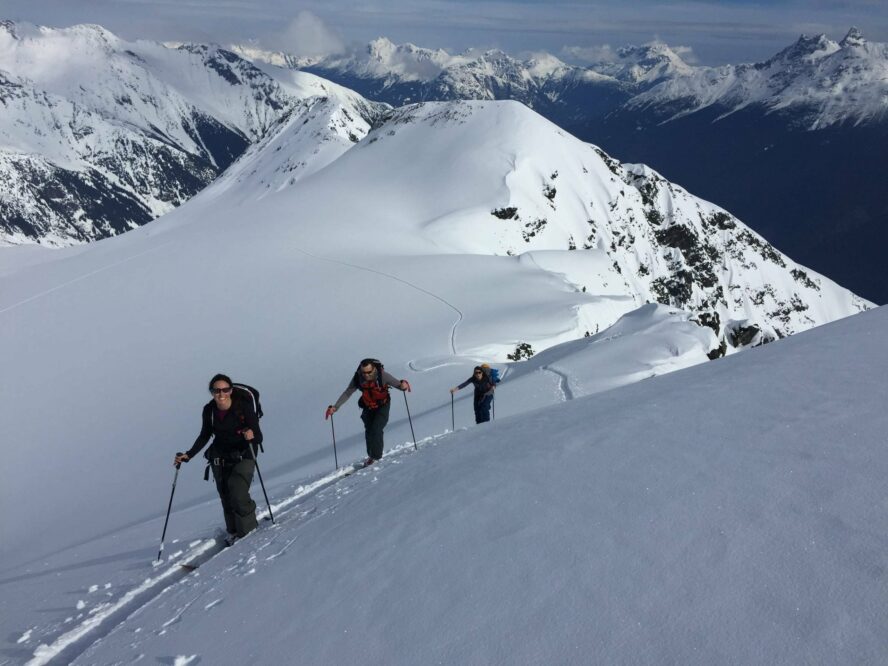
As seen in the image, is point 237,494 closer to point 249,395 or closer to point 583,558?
point 249,395

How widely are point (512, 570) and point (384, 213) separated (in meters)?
56.5

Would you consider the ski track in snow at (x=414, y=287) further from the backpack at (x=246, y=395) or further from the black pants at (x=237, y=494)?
the backpack at (x=246, y=395)

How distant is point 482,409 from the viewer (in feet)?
47.6

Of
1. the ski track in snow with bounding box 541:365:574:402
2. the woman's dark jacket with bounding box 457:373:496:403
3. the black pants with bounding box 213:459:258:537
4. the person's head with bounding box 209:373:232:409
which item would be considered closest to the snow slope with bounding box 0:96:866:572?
the woman's dark jacket with bounding box 457:373:496:403

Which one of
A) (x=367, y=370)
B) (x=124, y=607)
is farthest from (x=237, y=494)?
(x=367, y=370)

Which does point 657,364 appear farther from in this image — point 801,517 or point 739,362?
point 801,517

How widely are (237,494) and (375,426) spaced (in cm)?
348

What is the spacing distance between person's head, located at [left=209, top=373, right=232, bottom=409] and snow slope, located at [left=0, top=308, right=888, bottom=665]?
1942mm

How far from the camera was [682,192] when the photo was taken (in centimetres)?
12306

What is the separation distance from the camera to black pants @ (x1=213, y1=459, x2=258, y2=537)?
8.44m

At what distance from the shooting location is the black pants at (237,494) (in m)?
8.44

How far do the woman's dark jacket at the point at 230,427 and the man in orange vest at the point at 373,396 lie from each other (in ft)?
9.32

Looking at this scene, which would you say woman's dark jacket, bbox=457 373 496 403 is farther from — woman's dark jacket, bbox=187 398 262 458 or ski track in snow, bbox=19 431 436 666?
woman's dark jacket, bbox=187 398 262 458

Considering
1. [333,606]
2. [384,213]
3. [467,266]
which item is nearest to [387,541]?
[333,606]
